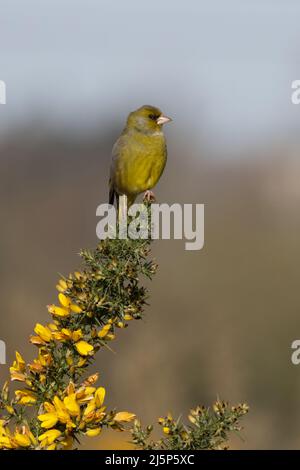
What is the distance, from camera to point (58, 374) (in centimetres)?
316

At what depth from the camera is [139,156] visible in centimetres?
715

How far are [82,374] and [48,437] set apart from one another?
1.41 feet

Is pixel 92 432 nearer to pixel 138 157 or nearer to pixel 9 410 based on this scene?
pixel 9 410

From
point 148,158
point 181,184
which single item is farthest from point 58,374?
point 181,184

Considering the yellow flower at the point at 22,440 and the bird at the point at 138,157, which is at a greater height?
the bird at the point at 138,157

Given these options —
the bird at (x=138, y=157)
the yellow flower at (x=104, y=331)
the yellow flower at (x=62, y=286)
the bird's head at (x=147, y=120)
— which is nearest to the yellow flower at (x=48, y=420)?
the yellow flower at (x=104, y=331)

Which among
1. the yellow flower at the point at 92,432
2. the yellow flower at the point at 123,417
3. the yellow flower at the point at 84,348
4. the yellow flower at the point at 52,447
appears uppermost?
the yellow flower at the point at 84,348

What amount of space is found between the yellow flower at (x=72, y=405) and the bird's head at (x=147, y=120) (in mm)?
4632

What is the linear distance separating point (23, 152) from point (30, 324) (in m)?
18.4

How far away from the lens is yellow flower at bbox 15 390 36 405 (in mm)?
3077

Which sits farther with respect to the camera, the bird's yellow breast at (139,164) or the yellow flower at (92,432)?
the bird's yellow breast at (139,164)

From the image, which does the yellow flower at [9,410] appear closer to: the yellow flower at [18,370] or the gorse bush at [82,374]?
the gorse bush at [82,374]

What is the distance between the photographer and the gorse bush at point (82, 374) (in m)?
2.91

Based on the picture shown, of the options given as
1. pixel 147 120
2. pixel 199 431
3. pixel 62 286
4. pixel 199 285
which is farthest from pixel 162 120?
pixel 199 285
